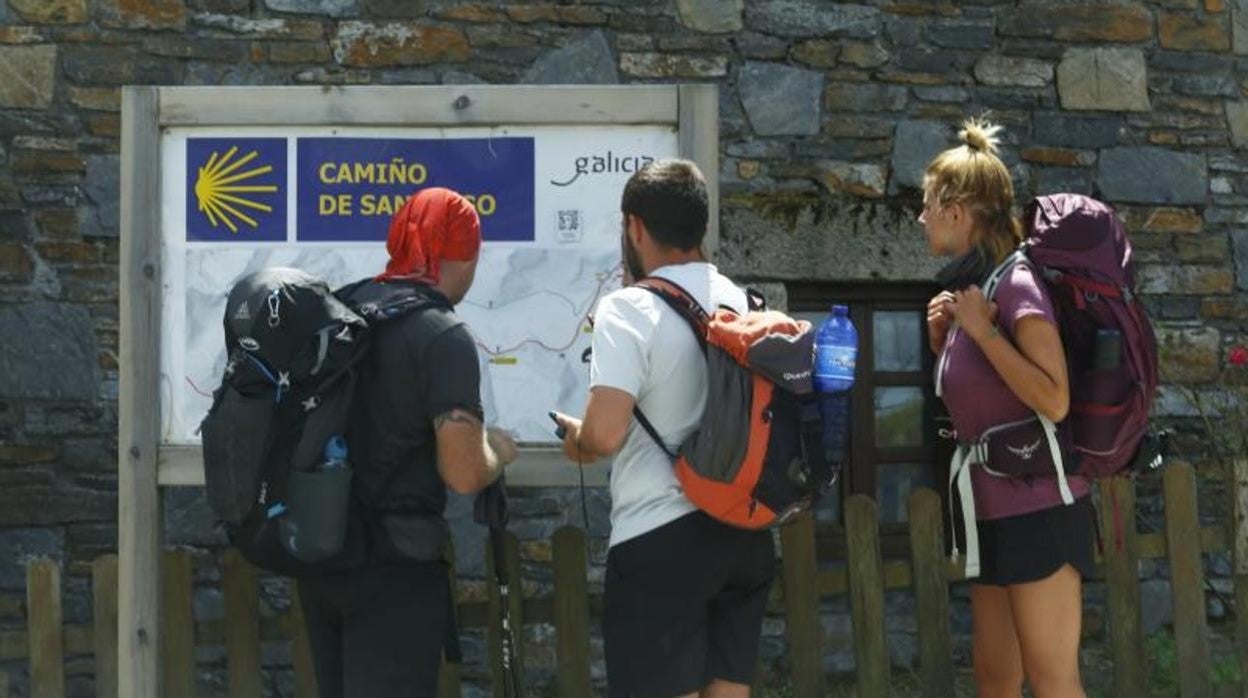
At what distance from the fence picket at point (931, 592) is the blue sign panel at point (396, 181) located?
1692 millimetres

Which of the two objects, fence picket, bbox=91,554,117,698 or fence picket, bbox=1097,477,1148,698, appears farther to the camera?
fence picket, bbox=1097,477,1148,698

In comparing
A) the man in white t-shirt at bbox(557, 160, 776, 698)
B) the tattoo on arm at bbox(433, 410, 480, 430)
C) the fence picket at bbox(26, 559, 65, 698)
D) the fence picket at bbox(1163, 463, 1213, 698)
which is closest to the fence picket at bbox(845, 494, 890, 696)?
the fence picket at bbox(1163, 463, 1213, 698)

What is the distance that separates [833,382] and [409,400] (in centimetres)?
91

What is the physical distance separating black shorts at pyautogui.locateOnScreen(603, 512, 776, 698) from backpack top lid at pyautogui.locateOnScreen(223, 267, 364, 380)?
0.78 meters

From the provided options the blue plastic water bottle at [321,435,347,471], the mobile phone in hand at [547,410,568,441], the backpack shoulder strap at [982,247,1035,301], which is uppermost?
the backpack shoulder strap at [982,247,1035,301]

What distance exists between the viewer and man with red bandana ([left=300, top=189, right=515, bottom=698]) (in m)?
3.74

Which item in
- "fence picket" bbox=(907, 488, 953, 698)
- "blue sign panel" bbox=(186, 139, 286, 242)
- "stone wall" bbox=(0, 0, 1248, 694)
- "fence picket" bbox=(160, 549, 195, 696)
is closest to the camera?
"blue sign panel" bbox=(186, 139, 286, 242)

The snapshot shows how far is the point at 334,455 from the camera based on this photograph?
149 inches

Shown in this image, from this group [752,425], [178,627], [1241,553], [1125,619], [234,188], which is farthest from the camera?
[1241,553]

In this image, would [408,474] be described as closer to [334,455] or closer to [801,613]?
[334,455]

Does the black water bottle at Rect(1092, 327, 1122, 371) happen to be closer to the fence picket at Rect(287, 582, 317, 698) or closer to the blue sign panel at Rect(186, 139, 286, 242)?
the blue sign panel at Rect(186, 139, 286, 242)

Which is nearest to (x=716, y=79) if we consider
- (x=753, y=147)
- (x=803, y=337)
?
(x=753, y=147)

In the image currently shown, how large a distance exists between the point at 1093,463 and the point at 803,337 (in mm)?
837

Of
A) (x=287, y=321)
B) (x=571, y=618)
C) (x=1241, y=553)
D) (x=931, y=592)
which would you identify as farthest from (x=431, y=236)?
(x=1241, y=553)
